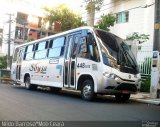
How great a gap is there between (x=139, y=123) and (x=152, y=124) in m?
0.33

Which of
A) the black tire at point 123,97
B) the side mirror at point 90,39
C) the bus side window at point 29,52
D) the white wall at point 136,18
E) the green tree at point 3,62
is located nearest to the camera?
the side mirror at point 90,39

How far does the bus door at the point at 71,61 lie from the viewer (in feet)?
48.8

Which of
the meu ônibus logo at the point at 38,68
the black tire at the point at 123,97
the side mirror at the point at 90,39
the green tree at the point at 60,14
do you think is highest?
the green tree at the point at 60,14

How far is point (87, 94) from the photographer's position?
13.8 m

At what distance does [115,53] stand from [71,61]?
2.50 meters

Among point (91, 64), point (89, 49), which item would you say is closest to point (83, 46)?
point (89, 49)

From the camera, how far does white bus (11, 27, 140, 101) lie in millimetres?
13102

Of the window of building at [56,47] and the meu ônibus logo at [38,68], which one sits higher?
the window of building at [56,47]

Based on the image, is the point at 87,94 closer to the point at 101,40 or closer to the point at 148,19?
the point at 101,40

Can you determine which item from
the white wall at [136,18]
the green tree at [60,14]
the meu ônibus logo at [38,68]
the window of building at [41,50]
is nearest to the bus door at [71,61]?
the meu ônibus logo at [38,68]

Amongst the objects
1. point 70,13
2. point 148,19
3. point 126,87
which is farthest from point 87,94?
point 70,13

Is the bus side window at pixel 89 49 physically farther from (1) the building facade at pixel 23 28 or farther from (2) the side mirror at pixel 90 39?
(1) the building facade at pixel 23 28

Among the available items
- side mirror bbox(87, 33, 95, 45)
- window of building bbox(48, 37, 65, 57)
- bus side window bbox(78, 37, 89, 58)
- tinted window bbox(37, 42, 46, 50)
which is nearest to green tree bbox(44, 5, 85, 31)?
tinted window bbox(37, 42, 46, 50)

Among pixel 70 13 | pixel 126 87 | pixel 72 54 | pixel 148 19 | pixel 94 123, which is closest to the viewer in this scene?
pixel 94 123
